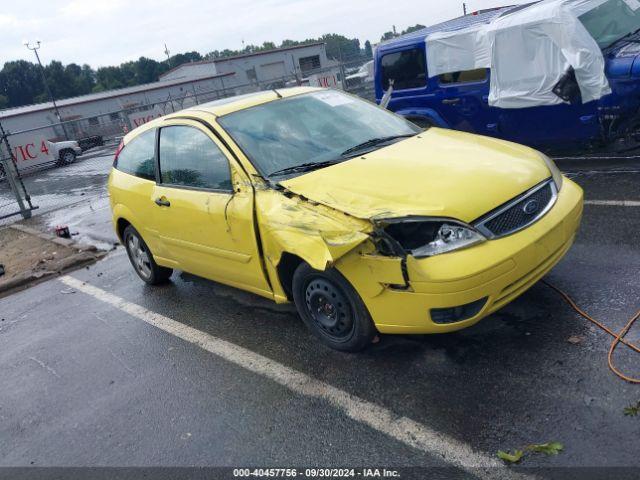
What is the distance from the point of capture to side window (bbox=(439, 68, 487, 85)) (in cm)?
747

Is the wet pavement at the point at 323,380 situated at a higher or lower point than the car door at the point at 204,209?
lower

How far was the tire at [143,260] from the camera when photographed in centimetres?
563

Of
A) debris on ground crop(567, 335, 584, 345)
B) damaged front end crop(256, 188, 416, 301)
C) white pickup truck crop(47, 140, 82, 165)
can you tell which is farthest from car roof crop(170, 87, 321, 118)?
white pickup truck crop(47, 140, 82, 165)

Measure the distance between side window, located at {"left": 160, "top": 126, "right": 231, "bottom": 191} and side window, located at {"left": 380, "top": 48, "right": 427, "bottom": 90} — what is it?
4.42 m

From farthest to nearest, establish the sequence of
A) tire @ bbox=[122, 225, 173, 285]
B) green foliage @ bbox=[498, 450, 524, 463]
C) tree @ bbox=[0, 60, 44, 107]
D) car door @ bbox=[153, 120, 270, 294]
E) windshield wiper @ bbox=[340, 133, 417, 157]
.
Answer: tree @ bbox=[0, 60, 44, 107] → tire @ bbox=[122, 225, 173, 285] → windshield wiper @ bbox=[340, 133, 417, 157] → car door @ bbox=[153, 120, 270, 294] → green foliage @ bbox=[498, 450, 524, 463]

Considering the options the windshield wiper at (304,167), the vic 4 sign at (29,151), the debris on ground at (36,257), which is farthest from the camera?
the vic 4 sign at (29,151)

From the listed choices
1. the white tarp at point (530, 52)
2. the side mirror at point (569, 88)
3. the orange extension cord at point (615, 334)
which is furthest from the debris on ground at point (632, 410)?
the side mirror at point (569, 88)

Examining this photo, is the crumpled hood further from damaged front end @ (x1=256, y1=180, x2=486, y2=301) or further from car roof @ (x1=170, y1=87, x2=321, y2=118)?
car roof @ (x1=170, y1=87, x2=321, y2=118)

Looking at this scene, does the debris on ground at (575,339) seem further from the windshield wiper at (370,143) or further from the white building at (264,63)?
the white building at (264,63)

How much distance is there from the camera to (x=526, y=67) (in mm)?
7004

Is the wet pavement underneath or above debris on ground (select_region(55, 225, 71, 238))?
Answer: underneath

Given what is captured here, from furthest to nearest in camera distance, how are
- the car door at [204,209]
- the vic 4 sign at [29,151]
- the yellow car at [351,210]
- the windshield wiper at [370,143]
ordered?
1. the vic 4 sign at [29,151]
2. the windshield wiper at [370,143]
3. the car door at [204,209]
4. the yellow car at [351,210]

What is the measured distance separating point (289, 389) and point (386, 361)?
2.14ft

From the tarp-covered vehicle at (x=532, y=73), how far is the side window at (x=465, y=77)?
0.01 metres
